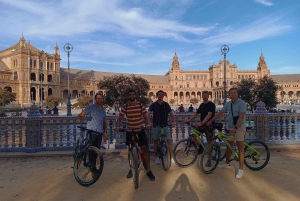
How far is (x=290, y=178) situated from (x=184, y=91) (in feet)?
289

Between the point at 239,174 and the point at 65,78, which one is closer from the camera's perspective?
the point at 239,174

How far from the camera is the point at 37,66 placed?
5938cm

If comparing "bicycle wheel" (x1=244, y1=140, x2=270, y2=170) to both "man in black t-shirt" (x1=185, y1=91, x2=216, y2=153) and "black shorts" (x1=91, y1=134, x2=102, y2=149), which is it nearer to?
"man in black t-shirt" (x1=185, y1=91, x2=216, y2=153)

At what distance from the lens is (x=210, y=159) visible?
454 cm

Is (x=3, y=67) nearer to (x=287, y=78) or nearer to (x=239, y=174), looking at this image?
(x=239, y=174)

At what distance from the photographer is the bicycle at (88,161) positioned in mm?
3951

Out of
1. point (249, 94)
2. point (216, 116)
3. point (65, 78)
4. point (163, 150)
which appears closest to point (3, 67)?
point (65, 78)

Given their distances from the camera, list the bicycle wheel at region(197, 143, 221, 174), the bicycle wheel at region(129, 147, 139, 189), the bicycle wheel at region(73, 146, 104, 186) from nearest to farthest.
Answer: the bicycle wheel at region(129, 147, 139, 189), the bicycle wheel at region(73, 146, 104, 186), the bicycle wheel at region(197, 143, 221, 174)

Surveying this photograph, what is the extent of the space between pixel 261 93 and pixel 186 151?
23186mm

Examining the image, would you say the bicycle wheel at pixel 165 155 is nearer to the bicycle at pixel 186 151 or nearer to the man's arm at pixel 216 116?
the bicycle at pixel 186 151

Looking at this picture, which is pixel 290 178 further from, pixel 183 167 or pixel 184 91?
pixel 184 91

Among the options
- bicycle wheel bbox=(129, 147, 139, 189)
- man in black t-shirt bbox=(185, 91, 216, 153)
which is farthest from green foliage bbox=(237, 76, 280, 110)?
bicycle wheel bbox=(129, 147, 139, 189)

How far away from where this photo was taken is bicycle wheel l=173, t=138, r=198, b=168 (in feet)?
16.1

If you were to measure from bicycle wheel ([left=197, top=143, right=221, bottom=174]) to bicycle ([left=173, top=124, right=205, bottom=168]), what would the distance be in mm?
374
